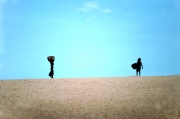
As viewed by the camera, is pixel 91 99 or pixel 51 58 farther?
pixel 51 58

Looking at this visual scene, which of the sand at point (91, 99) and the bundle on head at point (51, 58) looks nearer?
the sand at point (91, 99)

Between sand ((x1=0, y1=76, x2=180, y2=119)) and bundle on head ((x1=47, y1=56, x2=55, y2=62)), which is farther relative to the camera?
bundle on head ((x1=47, y1=56, x2=55, y2=62))

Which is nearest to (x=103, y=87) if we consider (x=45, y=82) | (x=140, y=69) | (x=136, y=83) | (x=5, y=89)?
(x=136, y=83)

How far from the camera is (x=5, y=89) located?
1583 centimetres

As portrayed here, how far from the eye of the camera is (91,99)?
14.5 meters

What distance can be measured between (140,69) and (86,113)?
36.2 ft

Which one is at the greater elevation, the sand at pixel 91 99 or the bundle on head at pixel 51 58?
the bundle on head at pixel 51 58

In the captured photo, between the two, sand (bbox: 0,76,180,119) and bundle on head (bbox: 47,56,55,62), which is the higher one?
bundle on head (bbox: 47,56,55,62)

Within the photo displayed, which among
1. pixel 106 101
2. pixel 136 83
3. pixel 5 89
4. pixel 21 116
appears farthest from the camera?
pixel 136 83

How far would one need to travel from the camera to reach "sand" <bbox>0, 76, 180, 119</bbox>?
1293cm

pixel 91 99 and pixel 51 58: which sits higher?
pixel 51 58

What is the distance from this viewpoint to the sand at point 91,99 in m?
12.9

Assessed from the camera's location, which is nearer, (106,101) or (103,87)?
(106,101)

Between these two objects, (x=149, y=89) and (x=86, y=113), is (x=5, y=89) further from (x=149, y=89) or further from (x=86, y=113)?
(x=149, y=89)
